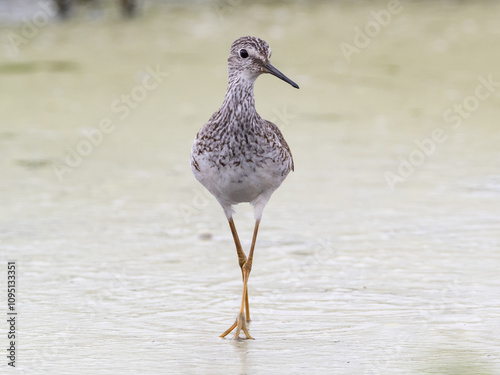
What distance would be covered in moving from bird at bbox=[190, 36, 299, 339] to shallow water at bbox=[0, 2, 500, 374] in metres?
0.69

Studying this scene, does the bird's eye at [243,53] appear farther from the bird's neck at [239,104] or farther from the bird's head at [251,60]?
the bird's neck at [239,104]

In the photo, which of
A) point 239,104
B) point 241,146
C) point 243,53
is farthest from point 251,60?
point 241,146

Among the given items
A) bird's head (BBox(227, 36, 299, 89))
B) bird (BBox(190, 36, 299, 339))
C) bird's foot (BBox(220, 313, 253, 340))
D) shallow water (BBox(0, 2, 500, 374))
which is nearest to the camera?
shallow water (BBox(0, 2, 500, 374))

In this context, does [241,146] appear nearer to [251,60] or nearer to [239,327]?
[251,60]

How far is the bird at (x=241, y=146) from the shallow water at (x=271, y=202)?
685 mm

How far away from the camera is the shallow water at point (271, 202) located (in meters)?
5.68

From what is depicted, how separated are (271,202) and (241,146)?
3109mm

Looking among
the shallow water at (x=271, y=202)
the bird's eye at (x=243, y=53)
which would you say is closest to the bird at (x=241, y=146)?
the bird's eye at (x=243, y=53)

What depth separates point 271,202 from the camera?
29.6 feet

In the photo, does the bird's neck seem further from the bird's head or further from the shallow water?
the shallow water

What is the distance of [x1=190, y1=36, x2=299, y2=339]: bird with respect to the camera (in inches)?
234

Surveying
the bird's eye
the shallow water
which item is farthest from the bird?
the shallow water

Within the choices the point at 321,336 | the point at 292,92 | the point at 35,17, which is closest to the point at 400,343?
the point at 321,336

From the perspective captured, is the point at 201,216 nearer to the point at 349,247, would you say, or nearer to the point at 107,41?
the point at 349,247
